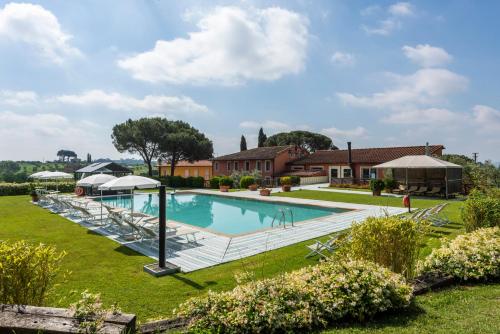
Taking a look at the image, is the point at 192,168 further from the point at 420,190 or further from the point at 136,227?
the point at 136,227

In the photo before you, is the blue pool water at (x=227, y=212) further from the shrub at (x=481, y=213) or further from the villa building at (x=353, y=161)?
the villa building at (x=353, y=161)

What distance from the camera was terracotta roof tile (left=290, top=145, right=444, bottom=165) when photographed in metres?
32.4

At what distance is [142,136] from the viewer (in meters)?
40.1

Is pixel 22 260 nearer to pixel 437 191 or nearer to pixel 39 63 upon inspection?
pixel 39 63

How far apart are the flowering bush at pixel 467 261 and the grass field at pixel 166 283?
0.99 ft

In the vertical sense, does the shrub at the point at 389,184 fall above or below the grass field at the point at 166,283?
above

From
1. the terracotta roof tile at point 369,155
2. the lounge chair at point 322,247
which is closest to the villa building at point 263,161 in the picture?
the terracotta roof tile at point 369,155

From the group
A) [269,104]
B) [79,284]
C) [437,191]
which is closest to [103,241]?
[79,284]

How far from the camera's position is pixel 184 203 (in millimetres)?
23328

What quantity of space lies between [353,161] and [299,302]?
3252 centimetres

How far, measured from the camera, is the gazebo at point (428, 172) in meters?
21.1

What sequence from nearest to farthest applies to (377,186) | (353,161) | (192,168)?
(377,186) < (353,161) < (192,168)

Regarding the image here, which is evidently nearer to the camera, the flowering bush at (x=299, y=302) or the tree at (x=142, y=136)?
the flowering bush at (x=299, y=302)

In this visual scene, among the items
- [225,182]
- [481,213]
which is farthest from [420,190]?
[225,182]
